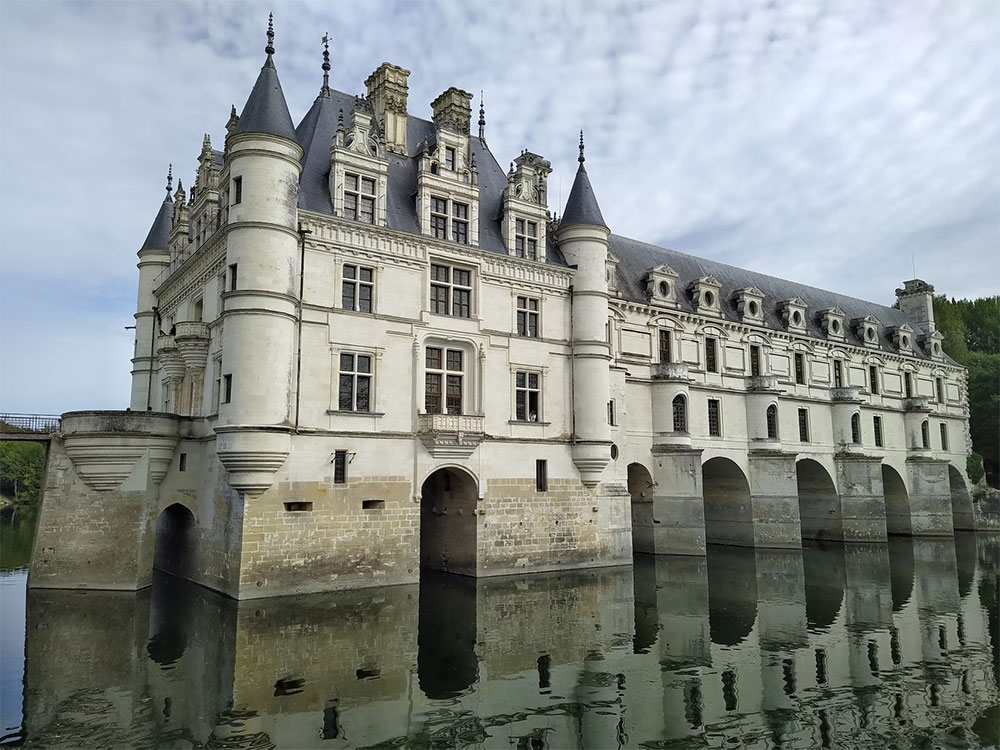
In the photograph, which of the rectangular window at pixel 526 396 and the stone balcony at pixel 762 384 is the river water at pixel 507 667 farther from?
the stone balcony at pixel 762 384

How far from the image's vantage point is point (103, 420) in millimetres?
24312

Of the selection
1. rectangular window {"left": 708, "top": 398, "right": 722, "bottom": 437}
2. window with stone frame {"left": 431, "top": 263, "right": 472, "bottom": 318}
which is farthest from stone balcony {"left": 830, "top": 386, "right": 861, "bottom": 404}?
window with stone frame {"left": 431, "top": 263, "right": 472, "bottom": 318}

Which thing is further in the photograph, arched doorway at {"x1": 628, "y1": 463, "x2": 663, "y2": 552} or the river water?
arched doorway at {"x1": 628, "y1": 463, "x2": 663, "y2": 552}

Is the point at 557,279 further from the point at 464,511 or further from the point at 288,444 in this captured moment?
the point at 288,444

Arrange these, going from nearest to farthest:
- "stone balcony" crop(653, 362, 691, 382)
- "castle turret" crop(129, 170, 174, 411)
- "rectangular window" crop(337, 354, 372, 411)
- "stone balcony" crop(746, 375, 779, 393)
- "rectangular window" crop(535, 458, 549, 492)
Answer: "rectangular window" crop(337, 354, 372, 411), "rectangular window" crop(535, 458, 549, 492), "castle turret" crop(129, 170, 174, 411), "stone balcony" crop(653, 362, 691, 382), "stone balcony" crop(746, 375, 779, 393)

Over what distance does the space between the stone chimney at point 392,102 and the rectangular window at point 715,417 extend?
20.9m

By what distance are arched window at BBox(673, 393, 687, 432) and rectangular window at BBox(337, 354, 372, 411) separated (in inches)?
679

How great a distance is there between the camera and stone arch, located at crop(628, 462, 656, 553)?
34.8m

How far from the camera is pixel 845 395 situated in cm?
4394

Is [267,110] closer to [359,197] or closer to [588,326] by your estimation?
[359,197]

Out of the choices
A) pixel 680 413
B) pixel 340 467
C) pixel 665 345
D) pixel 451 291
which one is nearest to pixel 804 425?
pixel 680 413

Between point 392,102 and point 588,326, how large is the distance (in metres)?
12.8

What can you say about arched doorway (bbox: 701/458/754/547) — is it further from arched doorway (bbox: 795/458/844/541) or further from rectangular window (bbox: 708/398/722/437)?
arched doorway (bbox: 795/458/844/541)

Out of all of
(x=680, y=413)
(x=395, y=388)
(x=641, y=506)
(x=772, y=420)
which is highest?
(x=772, y=420)
